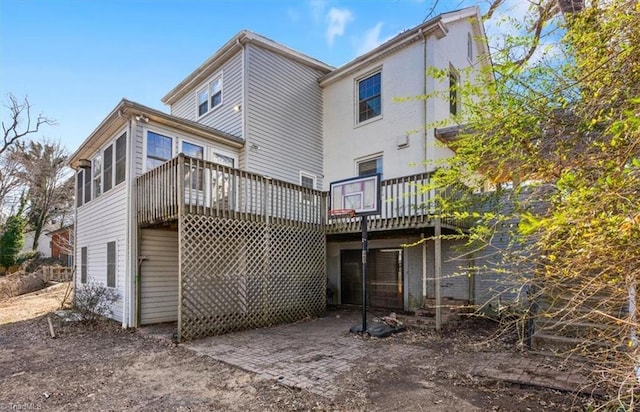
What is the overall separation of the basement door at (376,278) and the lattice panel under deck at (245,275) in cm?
201

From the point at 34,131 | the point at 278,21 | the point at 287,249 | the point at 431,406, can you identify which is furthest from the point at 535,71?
the point at 34,131

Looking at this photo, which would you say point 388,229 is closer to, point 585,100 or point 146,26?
point 585,100

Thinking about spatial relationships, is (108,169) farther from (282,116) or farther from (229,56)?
(282,116)

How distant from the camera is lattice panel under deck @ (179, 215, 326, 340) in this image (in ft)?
22.7

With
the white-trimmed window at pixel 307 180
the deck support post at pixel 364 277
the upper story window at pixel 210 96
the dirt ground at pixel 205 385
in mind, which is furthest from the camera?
the white-trimmed window at pixel 307 180

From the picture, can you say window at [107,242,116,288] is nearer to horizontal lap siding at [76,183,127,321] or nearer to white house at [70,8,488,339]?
white house at [70,8,488,339]

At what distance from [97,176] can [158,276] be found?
4093 mm

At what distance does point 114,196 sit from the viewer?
9.18 metres

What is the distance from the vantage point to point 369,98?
1116 centimetres

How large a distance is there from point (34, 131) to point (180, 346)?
22.6 meters

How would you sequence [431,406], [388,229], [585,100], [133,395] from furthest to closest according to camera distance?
[388,229], [133,395], [431,406], [585,100]

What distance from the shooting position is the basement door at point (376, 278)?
10.2m

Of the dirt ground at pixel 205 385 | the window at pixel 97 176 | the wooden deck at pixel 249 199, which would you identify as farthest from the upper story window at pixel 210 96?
the dirt ground at pixel 205 385

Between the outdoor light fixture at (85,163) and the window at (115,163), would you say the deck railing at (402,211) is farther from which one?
the outdoor light fixture at (85,163)
